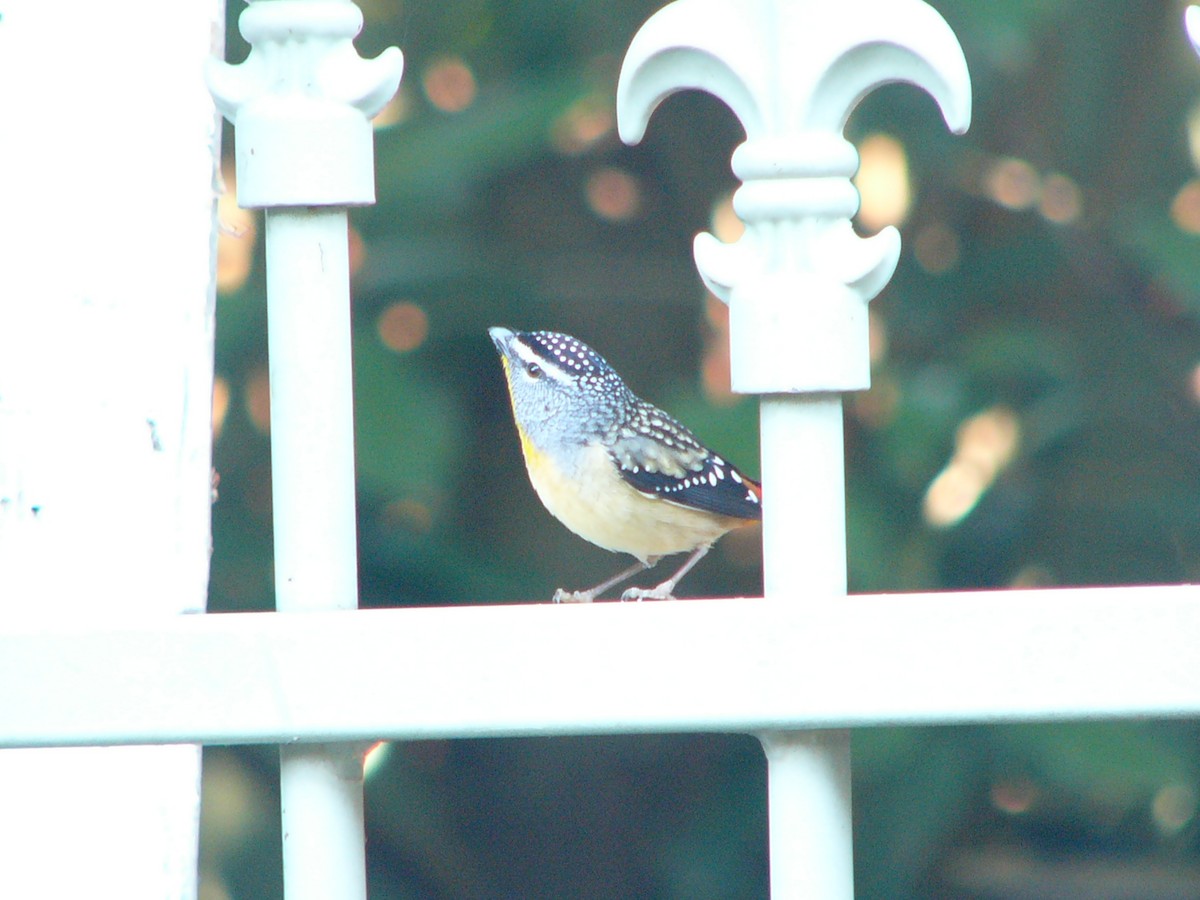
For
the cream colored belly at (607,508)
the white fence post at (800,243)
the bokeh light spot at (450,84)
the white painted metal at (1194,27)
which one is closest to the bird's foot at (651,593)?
the cream colored belly at (607,508)

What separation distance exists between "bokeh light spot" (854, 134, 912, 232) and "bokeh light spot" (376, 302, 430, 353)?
1.20 m

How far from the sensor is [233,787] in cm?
357

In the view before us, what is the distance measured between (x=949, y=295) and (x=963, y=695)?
2.52m

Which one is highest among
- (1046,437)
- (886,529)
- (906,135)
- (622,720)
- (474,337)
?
(906,135)

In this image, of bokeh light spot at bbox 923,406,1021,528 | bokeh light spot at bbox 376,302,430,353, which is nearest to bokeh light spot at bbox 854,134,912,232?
bokeh light spot at bbox 923,406,1021,528

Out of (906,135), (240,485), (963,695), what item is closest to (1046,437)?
(906,135)

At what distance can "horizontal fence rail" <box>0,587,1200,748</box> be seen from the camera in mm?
1433

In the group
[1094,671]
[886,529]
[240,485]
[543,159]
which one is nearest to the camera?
[1094,671]

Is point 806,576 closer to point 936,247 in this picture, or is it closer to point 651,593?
point 651,593

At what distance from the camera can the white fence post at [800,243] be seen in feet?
4.88

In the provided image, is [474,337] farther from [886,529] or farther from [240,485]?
[886,529]

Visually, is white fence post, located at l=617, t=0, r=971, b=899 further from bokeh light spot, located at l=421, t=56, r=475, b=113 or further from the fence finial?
bokeh light spot, located at l=421, t=56, r=475, b=113

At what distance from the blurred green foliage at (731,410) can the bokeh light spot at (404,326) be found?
2cm

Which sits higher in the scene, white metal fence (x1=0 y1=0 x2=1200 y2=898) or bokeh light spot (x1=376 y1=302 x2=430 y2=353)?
bokeh light spot (x1=376 y1=302 x2=430 y2=353)
